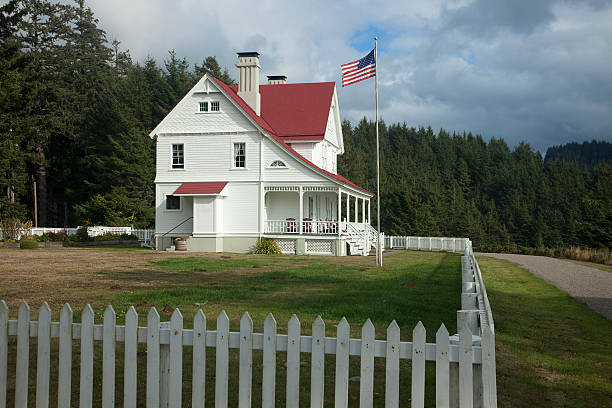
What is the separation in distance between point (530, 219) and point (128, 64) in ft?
230

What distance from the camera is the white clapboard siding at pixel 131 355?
15.7 feet

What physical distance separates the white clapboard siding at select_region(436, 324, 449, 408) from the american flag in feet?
69.1

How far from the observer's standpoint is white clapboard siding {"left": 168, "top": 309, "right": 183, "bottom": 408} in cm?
477

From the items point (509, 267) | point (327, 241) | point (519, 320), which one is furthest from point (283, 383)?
point (327, 241)

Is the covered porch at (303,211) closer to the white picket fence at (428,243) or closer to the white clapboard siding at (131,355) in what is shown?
the white picket fence at (428,243)

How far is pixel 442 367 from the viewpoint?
4.26m

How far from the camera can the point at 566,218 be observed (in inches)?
3570

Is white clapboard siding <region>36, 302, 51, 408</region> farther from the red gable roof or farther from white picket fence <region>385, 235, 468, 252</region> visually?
white picket fence <region>385, 235, 468, 252</region>

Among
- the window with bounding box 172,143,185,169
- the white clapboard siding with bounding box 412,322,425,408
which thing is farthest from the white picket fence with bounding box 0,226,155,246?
the white clapboard siding with bounding box 412,322,425,408

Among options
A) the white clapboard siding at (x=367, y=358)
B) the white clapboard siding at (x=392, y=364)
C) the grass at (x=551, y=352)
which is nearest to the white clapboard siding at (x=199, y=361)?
the white clapboard siding at (x=367, y=358)

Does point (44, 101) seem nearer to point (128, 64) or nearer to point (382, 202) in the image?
point (128, 64)

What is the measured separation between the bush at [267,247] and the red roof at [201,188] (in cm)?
374

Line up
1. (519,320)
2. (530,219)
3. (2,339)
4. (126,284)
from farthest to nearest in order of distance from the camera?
(530,219) < (126,284) < (519,320) < (2,339)

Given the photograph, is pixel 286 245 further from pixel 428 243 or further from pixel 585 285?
pixel 585 285
